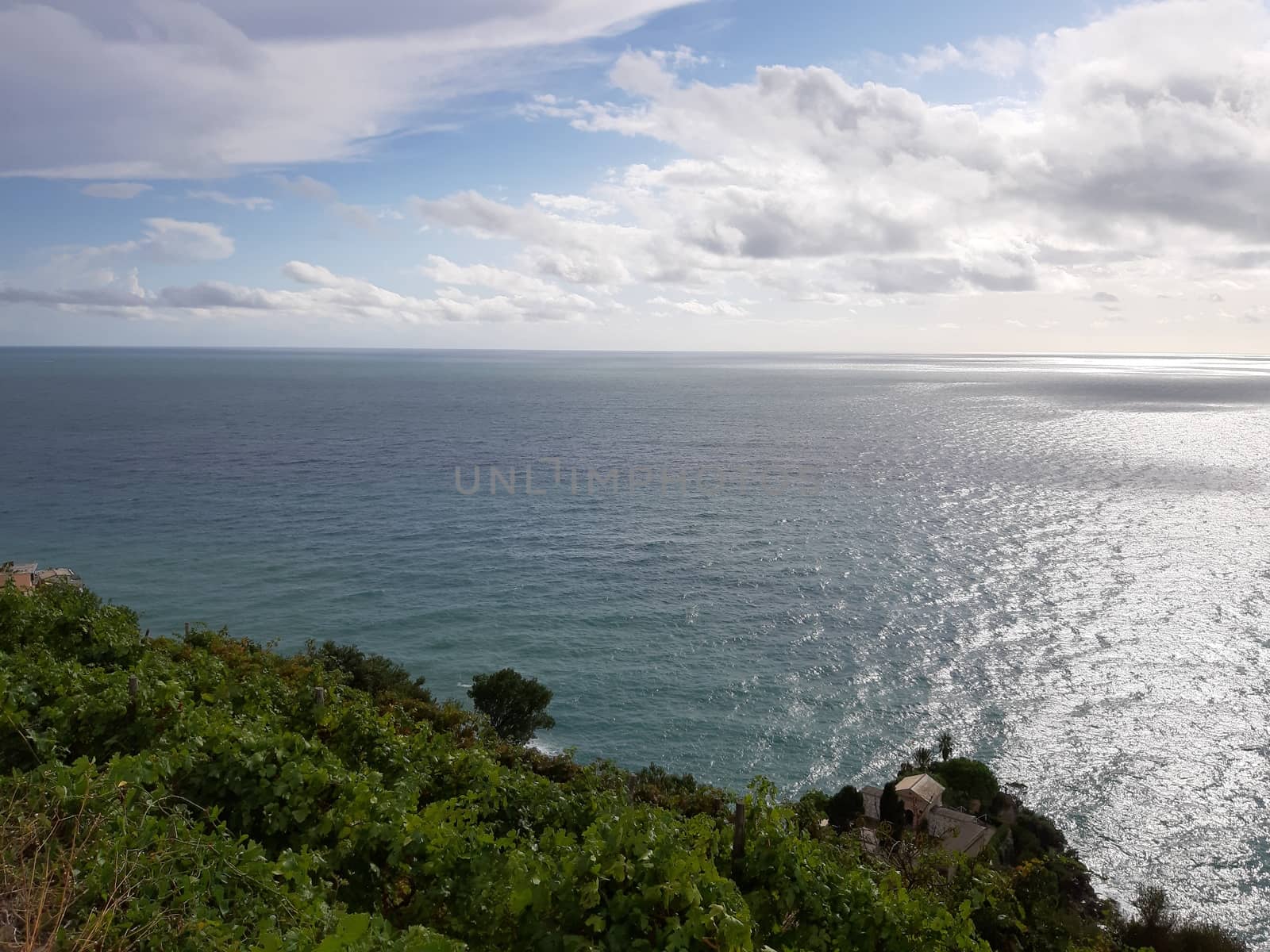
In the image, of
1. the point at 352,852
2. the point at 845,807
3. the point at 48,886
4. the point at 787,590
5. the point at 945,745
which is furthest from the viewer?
the point at 787,590

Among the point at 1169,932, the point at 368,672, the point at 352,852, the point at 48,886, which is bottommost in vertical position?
the point at 1169,932

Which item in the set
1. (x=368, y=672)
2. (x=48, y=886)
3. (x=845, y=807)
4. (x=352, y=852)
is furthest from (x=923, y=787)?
(x=48, y=886)

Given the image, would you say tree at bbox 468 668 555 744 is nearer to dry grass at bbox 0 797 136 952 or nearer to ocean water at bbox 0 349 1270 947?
ocean water at bbox 0 349 1270 947

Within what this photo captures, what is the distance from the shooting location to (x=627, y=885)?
812cm

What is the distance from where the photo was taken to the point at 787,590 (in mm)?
50469

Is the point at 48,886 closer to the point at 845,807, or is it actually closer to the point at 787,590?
the point at 845,807

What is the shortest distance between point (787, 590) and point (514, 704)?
23.0 metres

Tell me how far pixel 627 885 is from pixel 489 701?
26106mm

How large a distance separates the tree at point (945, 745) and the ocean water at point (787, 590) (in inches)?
27.8

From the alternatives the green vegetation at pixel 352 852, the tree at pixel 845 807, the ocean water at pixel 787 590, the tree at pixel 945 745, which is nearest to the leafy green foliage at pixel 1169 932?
the ocean water at pixel 787 590

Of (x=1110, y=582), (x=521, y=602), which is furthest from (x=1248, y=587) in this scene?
(x=521, y=602)

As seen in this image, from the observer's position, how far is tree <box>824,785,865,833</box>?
2748 centimetres

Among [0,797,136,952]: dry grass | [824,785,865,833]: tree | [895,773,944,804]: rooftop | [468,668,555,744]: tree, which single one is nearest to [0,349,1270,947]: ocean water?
[824,785,865,833]: tree

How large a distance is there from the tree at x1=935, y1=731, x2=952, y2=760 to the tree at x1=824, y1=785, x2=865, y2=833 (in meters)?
5.15
